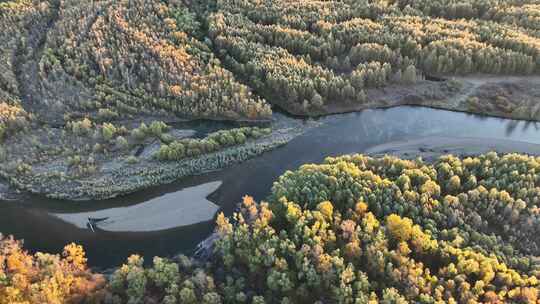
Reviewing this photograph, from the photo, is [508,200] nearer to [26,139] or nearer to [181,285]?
[181,285]

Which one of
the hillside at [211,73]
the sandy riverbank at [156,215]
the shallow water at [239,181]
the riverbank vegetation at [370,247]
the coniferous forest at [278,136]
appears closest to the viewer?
the riverbank vegetation at [370,247]

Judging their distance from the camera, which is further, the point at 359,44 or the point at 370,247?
the point at 359,44

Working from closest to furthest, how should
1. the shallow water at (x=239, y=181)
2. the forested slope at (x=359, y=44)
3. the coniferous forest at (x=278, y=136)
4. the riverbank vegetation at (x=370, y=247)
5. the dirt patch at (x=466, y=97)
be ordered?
the riverbank vegetation at (x=370, y=247)
the coniferous forest at (x=278, y=136)
the shallow water at (x=239, y=181)
the dirt patch at (x=466, y=97)
the forested slope at (x=359, y=44)

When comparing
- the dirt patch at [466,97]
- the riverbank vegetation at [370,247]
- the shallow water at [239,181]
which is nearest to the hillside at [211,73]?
the dirt patch at [466,97]

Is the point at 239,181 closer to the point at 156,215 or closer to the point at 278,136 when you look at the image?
the point at 278,136

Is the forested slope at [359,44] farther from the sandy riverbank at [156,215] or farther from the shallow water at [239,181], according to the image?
the sandy riverbank at [156,215]

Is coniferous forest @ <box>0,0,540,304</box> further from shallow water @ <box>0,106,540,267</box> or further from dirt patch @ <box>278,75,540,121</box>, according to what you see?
shallow water @ <box>0,106,540,267</box>

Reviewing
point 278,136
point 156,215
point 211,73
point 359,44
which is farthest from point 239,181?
point 359,44
